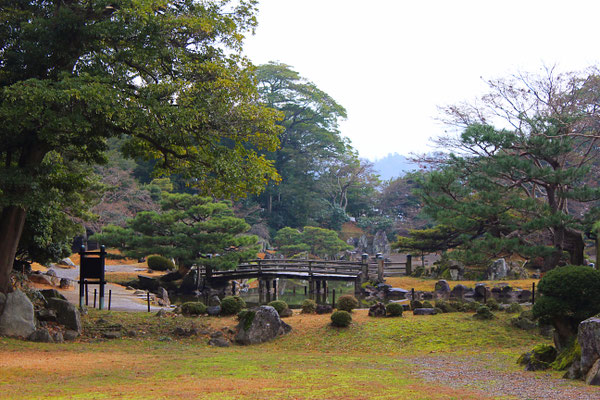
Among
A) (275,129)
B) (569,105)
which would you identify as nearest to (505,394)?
(275,129)

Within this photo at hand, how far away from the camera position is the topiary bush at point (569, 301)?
10336 millimetres

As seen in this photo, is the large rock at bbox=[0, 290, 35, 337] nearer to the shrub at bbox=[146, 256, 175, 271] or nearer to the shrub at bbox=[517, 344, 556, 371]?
A: the shrub at bbox=[517, 344, 556, 371]

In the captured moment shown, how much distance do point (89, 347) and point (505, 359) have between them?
9.29 m

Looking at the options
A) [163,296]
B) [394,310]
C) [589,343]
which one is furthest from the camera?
[163,296]

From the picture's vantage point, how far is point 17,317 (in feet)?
41.0

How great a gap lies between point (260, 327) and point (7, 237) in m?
6.71

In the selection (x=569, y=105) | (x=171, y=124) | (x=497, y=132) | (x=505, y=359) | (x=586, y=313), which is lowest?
(x=505, y=359)

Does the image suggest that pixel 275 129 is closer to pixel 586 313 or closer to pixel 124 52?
pixel 124 52

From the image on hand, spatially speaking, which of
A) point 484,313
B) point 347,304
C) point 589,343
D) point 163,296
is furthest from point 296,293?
point 589,343

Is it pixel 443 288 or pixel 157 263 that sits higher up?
pixel 157 263

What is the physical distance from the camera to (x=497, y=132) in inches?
686

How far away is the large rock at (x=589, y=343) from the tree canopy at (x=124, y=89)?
7894 millimetres

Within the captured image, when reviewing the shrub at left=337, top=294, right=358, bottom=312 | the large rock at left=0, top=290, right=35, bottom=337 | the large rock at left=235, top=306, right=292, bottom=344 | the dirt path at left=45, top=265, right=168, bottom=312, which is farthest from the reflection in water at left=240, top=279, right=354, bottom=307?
the large rock at left=0, top=290, right=35, bottom=337

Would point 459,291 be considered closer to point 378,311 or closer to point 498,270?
point 498,270
